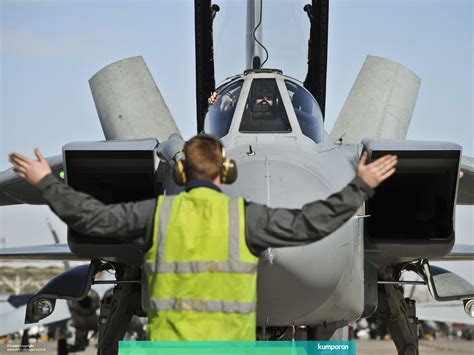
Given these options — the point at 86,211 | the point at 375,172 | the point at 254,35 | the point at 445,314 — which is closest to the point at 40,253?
the point at 254,35

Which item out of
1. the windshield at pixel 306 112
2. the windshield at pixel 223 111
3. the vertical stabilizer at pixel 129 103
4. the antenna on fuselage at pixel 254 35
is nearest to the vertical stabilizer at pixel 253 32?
the antenna on fuselage at pixel 254 35

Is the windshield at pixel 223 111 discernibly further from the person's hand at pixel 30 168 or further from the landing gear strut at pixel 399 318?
the person's hand at pixel 30 168

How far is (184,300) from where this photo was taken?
3811 millimetres

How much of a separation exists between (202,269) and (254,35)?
→ 21.6 feet

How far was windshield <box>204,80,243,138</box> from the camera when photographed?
7656mm

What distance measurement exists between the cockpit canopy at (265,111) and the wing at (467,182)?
6.05ft

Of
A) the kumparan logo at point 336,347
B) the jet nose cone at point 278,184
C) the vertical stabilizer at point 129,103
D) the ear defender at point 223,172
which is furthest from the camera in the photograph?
the vertical stabilizer at point 129,103

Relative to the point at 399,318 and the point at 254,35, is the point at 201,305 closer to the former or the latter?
the point at 399,318

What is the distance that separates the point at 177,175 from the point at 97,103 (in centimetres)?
700

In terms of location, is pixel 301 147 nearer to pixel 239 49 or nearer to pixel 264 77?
pixel 264 77

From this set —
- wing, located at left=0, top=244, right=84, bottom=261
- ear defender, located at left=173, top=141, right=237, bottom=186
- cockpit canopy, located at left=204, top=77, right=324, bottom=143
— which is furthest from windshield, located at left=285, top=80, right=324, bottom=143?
wing, located at left=0, top=244, right=84, bottom=261

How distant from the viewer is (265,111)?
759 cm

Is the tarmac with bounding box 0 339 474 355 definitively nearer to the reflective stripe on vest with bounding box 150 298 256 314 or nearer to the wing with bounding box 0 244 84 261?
the wing with bounding box 0 244 84 261

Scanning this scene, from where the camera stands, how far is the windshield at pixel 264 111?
7.42 metres
